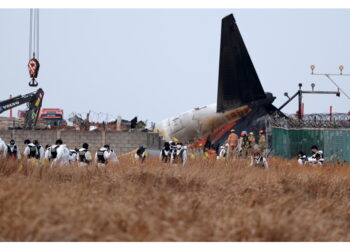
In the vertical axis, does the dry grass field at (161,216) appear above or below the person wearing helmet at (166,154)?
below

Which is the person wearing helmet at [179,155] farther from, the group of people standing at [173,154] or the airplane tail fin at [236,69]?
the airplane tail fin at [236,69]

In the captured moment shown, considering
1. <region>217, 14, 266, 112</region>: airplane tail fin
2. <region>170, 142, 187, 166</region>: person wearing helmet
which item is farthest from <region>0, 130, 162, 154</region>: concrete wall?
<region>170, 142, 187, 166</region>: person wearing helmet

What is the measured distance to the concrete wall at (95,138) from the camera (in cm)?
5156

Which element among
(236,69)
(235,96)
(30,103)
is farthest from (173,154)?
(30,103)

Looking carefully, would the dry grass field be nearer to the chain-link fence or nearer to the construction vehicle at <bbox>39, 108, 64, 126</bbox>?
the chain-link fence

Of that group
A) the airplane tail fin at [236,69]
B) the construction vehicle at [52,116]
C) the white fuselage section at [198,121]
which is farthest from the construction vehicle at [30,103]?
the construction vehicle at [52,116]

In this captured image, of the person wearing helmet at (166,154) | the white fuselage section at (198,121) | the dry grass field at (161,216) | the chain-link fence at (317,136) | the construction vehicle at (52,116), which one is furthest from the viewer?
the construction vehicle at (52,116)

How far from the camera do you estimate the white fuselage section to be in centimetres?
5234

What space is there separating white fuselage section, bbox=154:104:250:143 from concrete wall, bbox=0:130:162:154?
5.20 ft

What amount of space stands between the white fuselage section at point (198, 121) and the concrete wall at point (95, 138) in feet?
5.20

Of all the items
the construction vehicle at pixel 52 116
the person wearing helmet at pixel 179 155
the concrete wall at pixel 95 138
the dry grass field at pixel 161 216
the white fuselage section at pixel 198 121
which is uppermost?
the construction vehicle at pixel 52 116

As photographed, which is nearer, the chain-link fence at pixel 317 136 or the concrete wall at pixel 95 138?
the chain-link fence at pixel 317 136

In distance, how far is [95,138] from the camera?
172 feet

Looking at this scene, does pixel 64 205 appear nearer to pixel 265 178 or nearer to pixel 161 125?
pixel 265 178
